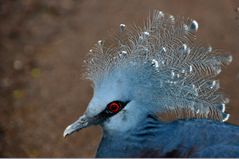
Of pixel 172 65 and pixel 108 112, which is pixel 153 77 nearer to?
pixel 172 65

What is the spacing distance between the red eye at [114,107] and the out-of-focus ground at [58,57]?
7.92ft

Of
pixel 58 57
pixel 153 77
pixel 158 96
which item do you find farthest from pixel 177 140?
pixel 58 57

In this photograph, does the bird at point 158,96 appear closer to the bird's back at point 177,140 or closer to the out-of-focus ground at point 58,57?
the bird's back at point 177,140

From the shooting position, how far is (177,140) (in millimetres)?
3584

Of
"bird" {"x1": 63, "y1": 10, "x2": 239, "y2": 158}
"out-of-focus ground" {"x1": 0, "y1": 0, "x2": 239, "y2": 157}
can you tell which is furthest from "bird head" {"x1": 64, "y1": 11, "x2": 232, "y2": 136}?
"out-of-focus ground" {"x1": 0, "y1": 0, "x2": 239, "y2": 157}

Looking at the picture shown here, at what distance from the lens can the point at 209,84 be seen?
12.4 feet

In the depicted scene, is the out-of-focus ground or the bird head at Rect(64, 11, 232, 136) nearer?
the bird head at Rect(64, 11, 232, 136)

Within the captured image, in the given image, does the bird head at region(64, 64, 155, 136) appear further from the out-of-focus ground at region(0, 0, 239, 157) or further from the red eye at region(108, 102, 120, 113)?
the out-of-focus ground at region(0, 0, 239, 157)

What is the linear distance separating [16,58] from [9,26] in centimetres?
61

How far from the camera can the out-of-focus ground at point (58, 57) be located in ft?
20.0

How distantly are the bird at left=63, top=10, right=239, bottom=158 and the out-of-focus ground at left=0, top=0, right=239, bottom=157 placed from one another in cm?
216

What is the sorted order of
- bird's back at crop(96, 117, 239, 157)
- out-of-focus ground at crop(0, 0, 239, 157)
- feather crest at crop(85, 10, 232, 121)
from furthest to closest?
1. out-of-focus ground at crop(0, 0, 239, 157)
2. feather crest at crop(85, 10, 232, 121)
3. bird's back at crop(96, 117, 239, 157)

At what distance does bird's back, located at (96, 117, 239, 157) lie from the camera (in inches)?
140

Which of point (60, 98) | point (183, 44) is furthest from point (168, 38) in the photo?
point (60, 98)
